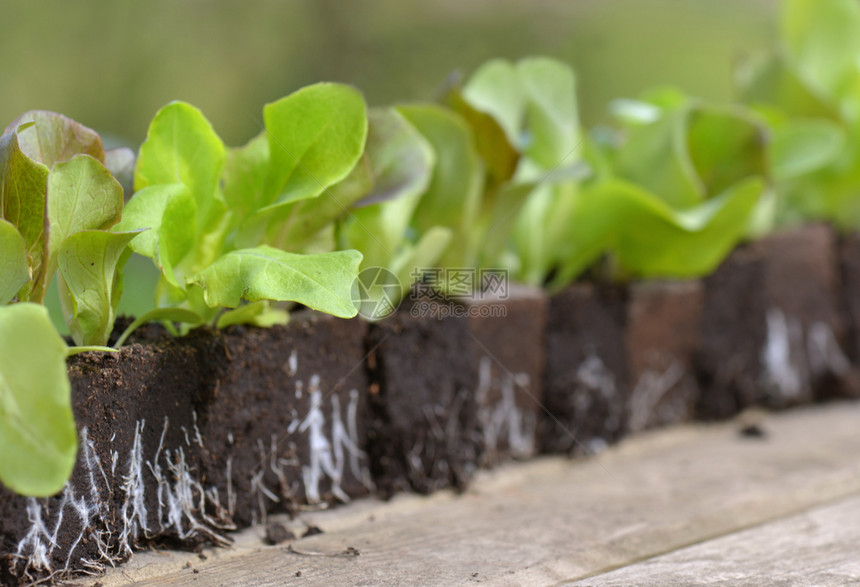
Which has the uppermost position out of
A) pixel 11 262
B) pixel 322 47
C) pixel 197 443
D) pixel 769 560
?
pixel 322 47

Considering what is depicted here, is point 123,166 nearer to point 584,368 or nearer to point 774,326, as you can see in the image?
point 584,368

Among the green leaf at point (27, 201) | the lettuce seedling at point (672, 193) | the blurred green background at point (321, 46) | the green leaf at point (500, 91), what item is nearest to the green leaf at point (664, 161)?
the lettuce seedling at point (672, 193)

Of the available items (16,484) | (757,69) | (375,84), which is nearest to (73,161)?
(16,484)

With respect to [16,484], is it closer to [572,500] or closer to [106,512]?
[106,512]

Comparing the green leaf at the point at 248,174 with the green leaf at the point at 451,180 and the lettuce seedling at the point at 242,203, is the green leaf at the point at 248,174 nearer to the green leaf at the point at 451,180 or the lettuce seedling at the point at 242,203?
the lettuce seedling at the point at 242,203

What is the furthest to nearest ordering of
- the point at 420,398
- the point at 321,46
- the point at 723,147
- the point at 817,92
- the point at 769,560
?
the point at 321,46, the point at 817,92, the point at 723,147, the point at 420,398, the point at 769,560

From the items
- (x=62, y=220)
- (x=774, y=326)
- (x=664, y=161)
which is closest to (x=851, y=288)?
(x=774, y=326)

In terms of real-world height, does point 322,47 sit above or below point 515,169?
above
